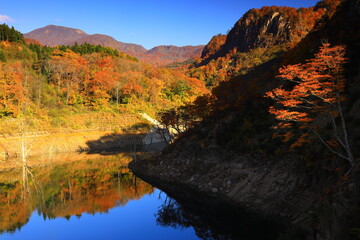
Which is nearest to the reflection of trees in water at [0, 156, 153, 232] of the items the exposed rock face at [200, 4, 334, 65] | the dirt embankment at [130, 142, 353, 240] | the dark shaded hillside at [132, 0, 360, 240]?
the dirt embankment at [130, 142, 353, 240]

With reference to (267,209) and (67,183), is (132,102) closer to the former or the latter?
(67,183)

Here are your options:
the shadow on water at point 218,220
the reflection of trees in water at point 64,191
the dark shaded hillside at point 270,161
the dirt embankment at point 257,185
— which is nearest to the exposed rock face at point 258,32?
the dark shaded hillside at point 270,161

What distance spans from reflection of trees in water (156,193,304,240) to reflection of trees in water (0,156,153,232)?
20.0ft

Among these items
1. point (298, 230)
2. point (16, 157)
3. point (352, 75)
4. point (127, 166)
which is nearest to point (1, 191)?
point (127, 166)

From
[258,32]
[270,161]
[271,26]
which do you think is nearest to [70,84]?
[270,161]

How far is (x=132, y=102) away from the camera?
8312cm

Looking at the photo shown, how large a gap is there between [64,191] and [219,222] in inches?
721

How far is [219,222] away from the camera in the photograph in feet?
61.1

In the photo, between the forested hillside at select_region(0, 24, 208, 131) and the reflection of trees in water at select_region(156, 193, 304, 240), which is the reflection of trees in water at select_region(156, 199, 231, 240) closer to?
the reflection of trees in water at select_region(156, 193, 304, 240)

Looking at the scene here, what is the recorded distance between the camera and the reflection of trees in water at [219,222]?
15841mm

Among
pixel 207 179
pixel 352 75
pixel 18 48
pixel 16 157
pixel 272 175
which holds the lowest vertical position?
pixel 16 157

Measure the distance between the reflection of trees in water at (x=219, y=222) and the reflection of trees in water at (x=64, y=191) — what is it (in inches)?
241

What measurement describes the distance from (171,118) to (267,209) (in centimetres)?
2393

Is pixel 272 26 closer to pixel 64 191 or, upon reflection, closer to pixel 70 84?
pixel 70 84
